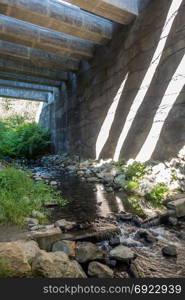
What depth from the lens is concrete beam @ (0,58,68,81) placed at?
393 inches

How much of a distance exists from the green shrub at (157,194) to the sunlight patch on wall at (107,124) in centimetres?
383

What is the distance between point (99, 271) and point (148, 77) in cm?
532

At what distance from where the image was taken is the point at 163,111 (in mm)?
4934

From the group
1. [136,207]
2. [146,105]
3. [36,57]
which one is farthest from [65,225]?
[36,57]

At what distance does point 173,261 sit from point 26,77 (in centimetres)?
1236

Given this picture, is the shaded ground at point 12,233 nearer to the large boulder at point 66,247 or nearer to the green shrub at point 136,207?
the large boulder at point 66,247

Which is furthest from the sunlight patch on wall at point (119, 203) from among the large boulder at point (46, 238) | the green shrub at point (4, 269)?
the green shrub at point (4, 269)

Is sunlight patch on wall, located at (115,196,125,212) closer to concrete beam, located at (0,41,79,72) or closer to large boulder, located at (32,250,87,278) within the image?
large boulder, located at (32,250,87,278)

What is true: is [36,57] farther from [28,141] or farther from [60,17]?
[28,141]

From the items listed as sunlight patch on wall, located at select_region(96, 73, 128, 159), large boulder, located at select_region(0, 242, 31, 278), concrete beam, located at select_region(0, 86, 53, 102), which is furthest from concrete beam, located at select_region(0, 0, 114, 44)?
concrete beam, located at select_region(0, 86, 53, 102)

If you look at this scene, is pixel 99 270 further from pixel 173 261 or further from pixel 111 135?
pixel 111 135

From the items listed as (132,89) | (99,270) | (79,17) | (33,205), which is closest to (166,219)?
(99,270)

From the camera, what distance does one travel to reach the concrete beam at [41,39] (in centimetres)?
712

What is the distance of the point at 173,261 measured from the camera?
5.97 feet
